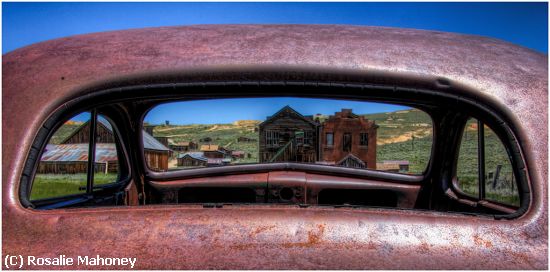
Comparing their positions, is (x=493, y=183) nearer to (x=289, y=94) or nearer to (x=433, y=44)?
(x=433, y=44)

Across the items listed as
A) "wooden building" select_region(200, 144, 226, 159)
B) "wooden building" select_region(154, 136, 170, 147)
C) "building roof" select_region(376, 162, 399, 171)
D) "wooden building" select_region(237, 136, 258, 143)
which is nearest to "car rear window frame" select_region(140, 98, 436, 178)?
"building roof" select_region(376, 162, 399, 171)

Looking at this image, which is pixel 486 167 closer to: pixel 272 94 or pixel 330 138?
pixel 272 94

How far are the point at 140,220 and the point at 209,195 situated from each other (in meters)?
1.89

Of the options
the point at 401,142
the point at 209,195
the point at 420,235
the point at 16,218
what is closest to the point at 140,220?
the point at 16,218

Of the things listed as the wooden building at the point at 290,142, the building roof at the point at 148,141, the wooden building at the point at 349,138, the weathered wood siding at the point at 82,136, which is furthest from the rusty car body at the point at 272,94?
the wooden building at the point at 290,142

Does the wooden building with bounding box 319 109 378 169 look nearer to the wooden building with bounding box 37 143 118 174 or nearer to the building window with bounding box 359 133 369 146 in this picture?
the building window with bounding box 359 133 369 146

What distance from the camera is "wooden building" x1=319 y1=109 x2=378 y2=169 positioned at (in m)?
3.16

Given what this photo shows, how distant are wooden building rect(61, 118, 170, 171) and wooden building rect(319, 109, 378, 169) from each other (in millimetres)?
1357

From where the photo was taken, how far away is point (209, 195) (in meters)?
3.21

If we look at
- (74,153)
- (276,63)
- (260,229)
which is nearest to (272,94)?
(276,63)

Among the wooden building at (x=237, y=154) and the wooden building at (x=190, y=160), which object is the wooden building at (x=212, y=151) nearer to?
the wooden building at (x=237, y=154)

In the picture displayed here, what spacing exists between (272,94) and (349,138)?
6.09 feet

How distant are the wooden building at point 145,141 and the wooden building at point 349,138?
136 cm

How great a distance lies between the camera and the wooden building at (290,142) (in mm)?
3436
